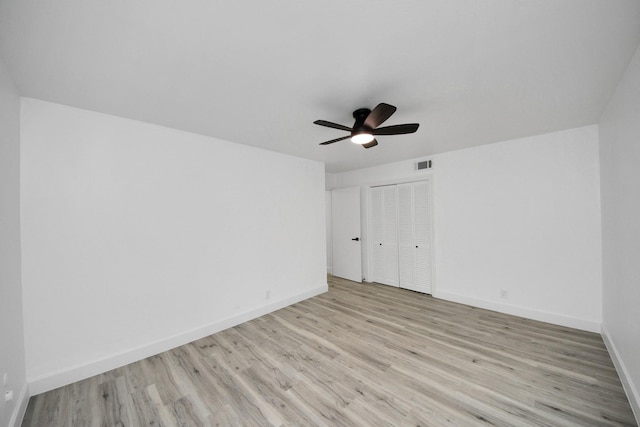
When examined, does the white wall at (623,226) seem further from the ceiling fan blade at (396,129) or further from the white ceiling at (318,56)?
the ceiling fan blade at (396,129)

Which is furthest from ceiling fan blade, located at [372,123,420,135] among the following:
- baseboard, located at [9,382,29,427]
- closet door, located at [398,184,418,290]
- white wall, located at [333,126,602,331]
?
baseboard, located at [9,382,29,427]

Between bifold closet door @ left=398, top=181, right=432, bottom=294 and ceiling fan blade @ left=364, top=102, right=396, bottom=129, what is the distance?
8.65 ft

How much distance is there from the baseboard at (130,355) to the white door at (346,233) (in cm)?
224

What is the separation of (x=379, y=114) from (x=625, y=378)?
287 centimetres

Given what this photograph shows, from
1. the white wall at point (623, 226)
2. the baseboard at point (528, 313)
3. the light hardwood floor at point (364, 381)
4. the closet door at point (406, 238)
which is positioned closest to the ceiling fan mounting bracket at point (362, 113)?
the white wall at point (623, 226)

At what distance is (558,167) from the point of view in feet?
9.99

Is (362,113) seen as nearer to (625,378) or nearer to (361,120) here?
(361,120)

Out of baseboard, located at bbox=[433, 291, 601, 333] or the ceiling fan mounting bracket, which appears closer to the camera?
the ceiling fan mounting bracket

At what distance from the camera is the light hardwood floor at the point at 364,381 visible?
5.61 ft

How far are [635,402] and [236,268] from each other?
149 inches

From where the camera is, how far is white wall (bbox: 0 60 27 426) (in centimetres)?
156

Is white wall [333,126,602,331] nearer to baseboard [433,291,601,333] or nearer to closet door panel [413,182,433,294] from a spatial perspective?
baseboard [433,291,601,333]

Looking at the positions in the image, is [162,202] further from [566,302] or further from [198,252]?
[566,302]

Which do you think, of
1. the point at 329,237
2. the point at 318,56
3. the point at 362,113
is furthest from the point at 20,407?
the point at 329,237
